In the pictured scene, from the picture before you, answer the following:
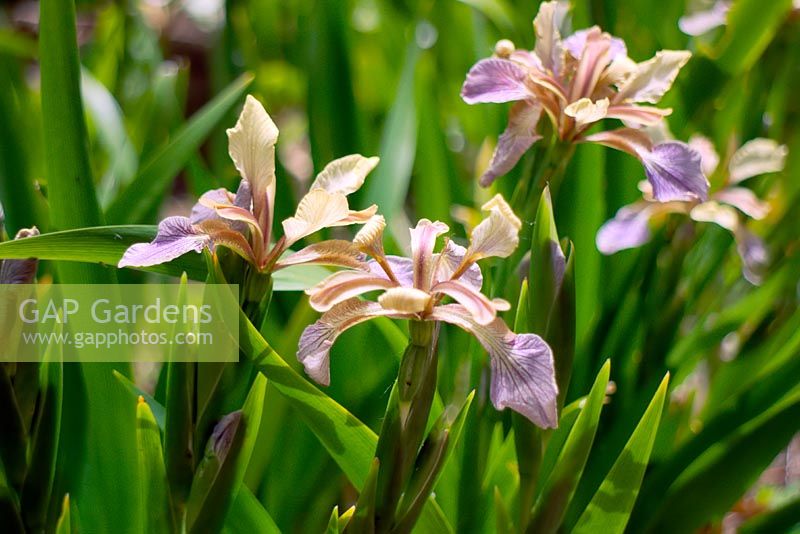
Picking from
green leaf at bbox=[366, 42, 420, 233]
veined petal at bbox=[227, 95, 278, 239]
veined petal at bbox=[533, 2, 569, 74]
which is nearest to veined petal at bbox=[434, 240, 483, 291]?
veined petal at bbox=[227, 95, 278, 239]

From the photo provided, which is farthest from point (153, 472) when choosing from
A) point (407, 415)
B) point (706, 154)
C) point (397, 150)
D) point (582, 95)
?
point (706, 154)

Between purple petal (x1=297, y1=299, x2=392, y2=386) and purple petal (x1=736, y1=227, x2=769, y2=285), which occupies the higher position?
purple petal (x1=297, y1=299, x2=392, y2=386)

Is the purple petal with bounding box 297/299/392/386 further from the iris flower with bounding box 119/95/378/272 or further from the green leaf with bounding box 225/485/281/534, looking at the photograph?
the green leaf with bounding box 225/485/281/534

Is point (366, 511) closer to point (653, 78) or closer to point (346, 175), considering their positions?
point (346, 175)

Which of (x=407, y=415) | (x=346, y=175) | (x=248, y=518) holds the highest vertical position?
(x=346, y=175)

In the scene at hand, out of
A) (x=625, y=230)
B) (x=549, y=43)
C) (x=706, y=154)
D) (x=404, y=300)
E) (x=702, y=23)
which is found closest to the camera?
(x=404, y=300)

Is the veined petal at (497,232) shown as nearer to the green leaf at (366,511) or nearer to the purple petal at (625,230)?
the green leaf at (366,511)

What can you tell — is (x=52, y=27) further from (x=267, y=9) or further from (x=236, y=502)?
(x=267, y=9)

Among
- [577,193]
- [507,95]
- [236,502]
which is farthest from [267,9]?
[236,502]
